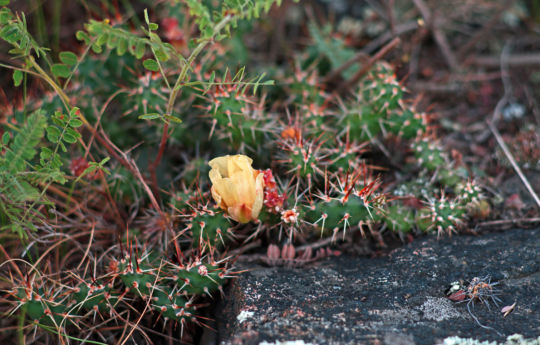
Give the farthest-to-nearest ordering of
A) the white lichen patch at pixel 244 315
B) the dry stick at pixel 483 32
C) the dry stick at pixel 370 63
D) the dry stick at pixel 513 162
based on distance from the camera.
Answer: the dry stick at pixel 483 32, the dry stick at pixel 370 63, the dry stick at pixel 513 162, the white lichen patch at pixel 244 315

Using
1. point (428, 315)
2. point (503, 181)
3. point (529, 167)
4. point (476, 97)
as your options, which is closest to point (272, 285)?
point (428, 315)

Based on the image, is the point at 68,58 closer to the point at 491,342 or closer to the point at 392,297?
the point at 392,297

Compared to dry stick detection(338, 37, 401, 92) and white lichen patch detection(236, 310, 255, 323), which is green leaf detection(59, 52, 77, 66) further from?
dry stick detection(338, 37, 401, 92)

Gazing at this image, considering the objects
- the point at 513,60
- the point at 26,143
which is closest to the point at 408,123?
the point at 513,60

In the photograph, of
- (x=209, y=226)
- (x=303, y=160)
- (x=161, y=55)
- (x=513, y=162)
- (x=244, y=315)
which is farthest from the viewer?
(x=513, y=162)

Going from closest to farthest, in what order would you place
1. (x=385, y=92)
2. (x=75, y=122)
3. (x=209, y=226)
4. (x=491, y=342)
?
(x=491, y=342) → (x=75, y=122) → (x=209, y=226) → (x=385, y=92)

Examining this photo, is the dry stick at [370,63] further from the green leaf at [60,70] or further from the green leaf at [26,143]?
the green leaf at [26,143]

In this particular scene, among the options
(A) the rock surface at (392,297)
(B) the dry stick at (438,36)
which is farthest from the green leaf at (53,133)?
(B) the dry stick at (438,36)
